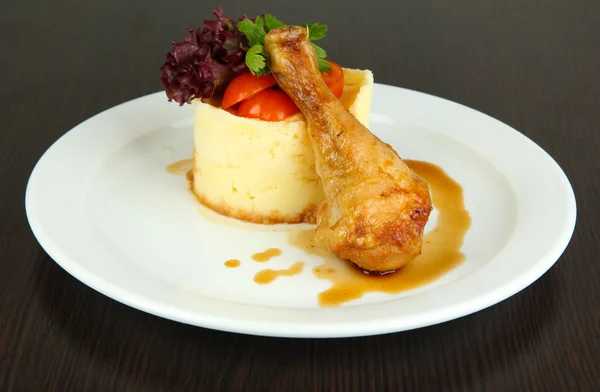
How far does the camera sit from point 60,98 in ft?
17.6

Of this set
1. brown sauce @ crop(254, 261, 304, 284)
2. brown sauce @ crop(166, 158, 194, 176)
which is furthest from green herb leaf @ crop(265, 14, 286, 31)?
brown sauce @ crop(254, 261, 304, 284)

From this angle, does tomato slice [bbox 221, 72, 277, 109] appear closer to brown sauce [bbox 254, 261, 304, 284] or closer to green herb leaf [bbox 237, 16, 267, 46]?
green herb leaf [bbox 237, 16, 267, 46]

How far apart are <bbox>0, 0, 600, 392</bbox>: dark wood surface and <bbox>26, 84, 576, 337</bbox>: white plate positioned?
0.56ft

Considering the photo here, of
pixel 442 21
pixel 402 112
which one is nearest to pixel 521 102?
pixel 402 112

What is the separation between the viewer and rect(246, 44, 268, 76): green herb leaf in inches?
145

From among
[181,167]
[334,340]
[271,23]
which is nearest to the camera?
[334,340]

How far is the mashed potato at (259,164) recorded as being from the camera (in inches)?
149

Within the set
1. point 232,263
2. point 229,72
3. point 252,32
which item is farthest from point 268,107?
point 232,263

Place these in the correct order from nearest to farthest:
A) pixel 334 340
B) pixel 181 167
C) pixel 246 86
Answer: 1. pixel 334 340
2. pixel 246 86
3. pixel 181 167

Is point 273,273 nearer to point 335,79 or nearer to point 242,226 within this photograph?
point 242,226

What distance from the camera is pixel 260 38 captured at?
12.6 feet

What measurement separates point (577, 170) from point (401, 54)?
2022mm

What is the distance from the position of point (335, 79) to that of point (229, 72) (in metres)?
0.51

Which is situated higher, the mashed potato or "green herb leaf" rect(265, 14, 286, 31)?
"green herb leaf" rect(265, 14, 286, 31)
